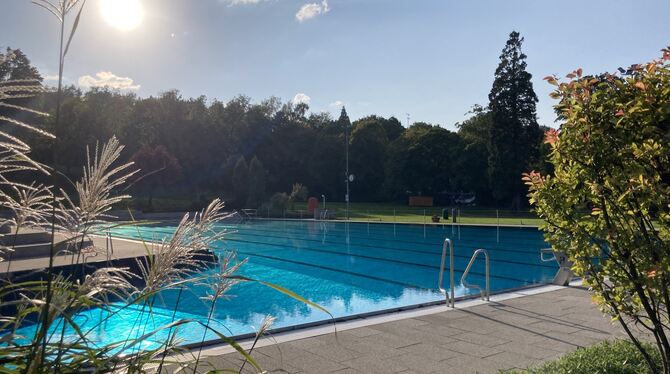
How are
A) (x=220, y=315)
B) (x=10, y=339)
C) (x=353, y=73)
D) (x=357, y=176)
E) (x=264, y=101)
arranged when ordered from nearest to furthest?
(x=10, y=339) < (x=220, y=315) < (x=353, y=73) < (x=357, y=176) < (x=264, y=101)

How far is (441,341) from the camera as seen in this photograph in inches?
189

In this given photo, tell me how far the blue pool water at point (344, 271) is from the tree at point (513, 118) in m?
14.2

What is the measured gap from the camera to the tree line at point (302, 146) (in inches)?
1342

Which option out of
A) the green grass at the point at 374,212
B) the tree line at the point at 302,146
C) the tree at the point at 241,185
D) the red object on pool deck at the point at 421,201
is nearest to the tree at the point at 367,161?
the tree line at the point at 302,146

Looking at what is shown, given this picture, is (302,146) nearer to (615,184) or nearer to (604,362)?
(604,362)

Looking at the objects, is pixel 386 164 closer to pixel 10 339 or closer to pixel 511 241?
pixel 511 241

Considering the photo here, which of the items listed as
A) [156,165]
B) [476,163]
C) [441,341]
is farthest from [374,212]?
[441,341]

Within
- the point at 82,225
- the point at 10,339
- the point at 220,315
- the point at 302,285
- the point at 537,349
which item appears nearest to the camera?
the point at 10,339

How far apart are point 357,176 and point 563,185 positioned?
140 ft

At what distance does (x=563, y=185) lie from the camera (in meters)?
3.08

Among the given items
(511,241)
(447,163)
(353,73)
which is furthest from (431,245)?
(447,163)

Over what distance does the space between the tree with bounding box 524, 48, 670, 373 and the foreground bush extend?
0.62 m

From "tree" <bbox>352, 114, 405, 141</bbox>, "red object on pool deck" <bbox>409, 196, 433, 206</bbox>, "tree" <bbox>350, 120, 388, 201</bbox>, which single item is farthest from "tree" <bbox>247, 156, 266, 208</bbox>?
"tree" <bbox>352, 114, 405, 141</bbox>

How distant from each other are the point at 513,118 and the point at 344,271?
2512 centimetres
